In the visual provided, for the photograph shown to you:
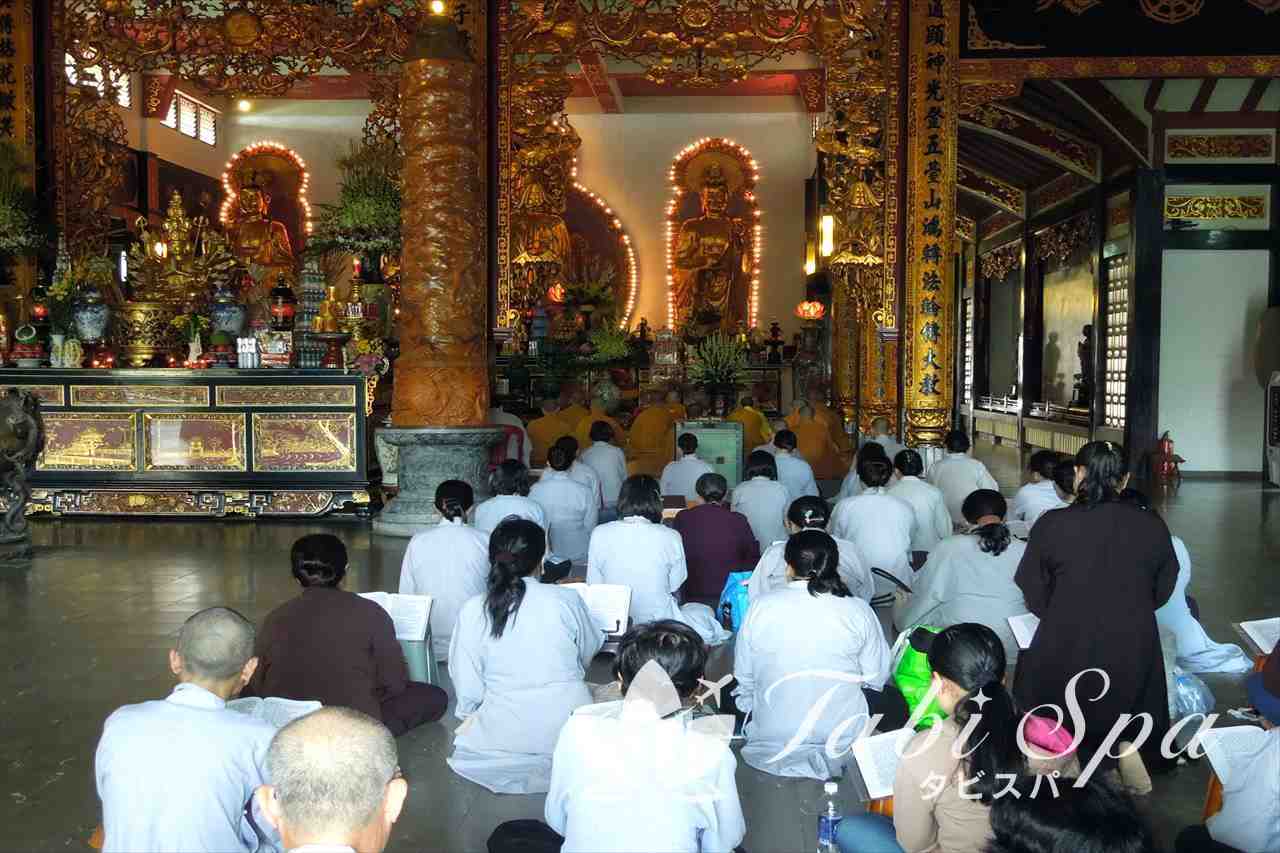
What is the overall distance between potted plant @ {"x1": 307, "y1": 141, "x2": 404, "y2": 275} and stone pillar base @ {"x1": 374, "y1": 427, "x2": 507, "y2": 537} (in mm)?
2392

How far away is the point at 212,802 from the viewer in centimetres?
250

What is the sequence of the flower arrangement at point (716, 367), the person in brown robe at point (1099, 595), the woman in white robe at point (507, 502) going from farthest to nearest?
1. the flower arrangement at point (716, 367)
2. the woman in white robe at point (507, 502)
3. the person in brown robe at point (1099, 595)

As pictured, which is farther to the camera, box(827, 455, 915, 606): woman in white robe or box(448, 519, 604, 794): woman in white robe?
box(827, 455, 915, 606): woman in white robe

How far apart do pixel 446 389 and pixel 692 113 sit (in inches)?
431

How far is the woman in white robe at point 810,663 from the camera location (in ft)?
12.6

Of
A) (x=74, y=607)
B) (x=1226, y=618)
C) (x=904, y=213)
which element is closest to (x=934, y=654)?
(x=1226, y=618)

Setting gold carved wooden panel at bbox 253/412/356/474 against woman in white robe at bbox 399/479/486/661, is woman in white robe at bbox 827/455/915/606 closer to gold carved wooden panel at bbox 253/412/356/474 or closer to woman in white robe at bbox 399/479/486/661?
woman in white robe at bbox 399/479/486/661

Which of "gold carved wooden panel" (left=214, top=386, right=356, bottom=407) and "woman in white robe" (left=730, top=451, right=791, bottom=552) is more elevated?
"gold carved wooden panel" (left=214, top=386, right=356, bottom=407)

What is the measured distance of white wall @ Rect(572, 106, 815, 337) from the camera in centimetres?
1859

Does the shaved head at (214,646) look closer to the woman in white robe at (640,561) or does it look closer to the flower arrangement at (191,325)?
the woman in white robe at (640,561)

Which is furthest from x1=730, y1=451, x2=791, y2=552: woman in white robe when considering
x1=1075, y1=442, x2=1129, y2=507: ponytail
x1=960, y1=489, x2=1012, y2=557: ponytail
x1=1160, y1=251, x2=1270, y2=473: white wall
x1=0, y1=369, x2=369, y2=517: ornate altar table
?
x1=1160, y1=251, x2=1270, y2=473: white wall

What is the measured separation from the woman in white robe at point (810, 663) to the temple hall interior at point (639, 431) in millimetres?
17

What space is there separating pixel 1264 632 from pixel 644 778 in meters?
2.46

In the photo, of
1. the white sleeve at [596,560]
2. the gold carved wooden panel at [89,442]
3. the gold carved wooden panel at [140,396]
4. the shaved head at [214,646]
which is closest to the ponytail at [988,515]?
the white sleeve at [596,560]
